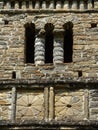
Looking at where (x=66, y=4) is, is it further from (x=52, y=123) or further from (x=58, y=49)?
(x=52, y=123)

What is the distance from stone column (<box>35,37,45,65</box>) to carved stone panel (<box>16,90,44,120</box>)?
0.81m

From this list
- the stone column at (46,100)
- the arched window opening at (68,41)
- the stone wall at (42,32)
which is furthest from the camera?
the arched window opening at (68,41)

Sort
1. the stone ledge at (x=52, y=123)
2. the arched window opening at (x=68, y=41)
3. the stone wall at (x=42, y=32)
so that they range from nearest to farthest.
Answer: the stone ledge at (x=52, y=123), the stone wall at (x=42, y=32), the arched window opening at (x=68, y=41)

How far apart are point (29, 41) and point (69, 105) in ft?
6.22

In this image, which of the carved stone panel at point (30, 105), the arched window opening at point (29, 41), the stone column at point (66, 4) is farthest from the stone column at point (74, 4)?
the carved stone panel at point (30, 105)

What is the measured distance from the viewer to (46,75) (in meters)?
15.0

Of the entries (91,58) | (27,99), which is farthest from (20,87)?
(91,58)

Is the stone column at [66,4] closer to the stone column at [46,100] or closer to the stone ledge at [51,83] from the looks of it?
the stone ledge at [51,83]

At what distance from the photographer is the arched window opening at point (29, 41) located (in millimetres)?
15750

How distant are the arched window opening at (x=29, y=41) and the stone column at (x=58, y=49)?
1.60 ft

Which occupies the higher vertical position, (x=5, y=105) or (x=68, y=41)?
(x=68, y=41)

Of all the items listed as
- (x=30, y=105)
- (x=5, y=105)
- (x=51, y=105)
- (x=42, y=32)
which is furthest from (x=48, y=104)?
(x=42, y=32)

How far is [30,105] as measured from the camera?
1459 cm

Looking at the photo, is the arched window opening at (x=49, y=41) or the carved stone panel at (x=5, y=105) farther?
the arched window opening at (x=49, y=41)
